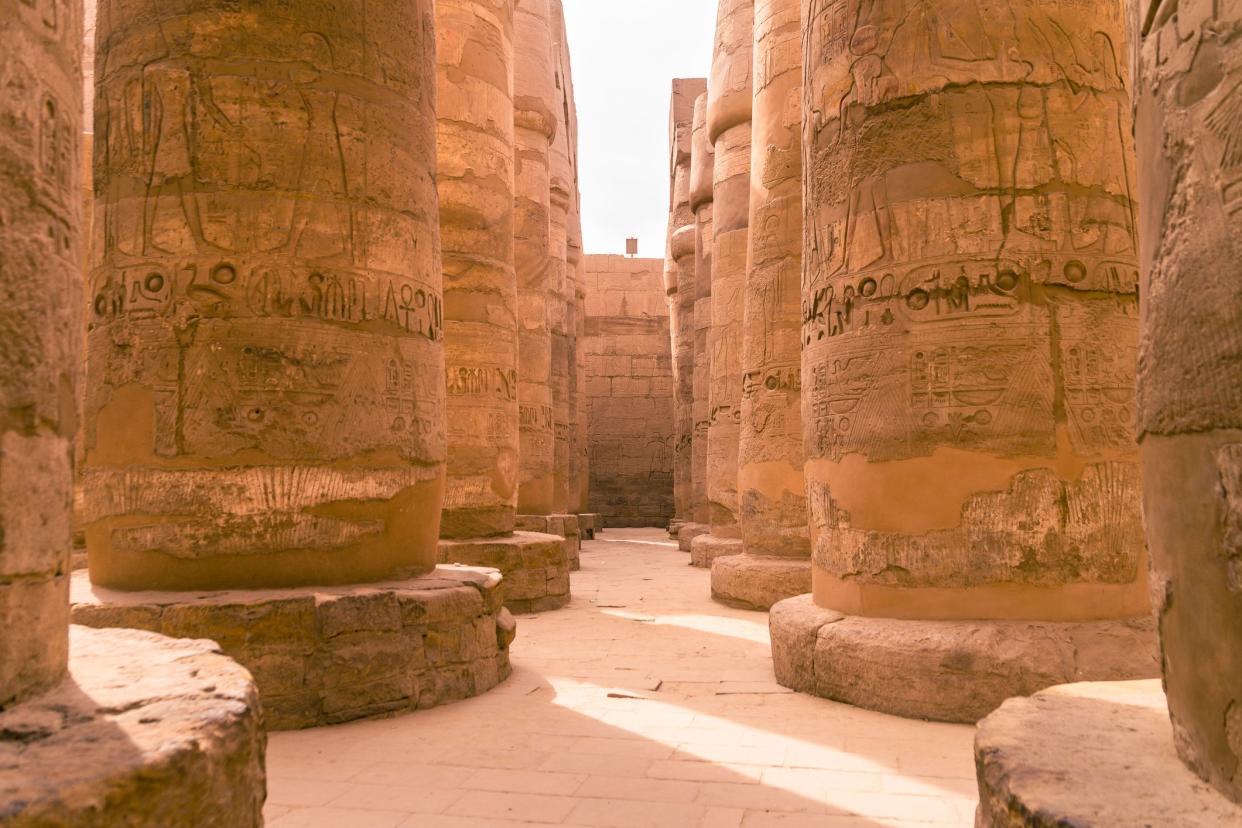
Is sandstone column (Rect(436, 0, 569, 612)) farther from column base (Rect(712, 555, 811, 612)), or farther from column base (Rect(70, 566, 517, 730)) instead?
column base (Rect(70, 566, 517, 730))

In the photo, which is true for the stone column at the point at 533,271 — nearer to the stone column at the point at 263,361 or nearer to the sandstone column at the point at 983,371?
the stone column at the point at 263,361

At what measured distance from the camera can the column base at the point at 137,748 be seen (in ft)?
4.99

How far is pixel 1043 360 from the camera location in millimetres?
4188

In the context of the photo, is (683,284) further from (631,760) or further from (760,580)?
(631,760)

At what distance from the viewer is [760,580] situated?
7.51 m

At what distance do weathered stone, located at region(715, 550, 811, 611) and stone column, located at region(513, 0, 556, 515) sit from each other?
3799 mm

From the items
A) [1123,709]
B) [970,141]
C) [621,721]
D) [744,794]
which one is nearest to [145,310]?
[621,721]

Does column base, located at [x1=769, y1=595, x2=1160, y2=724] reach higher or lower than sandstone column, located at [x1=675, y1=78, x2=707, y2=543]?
lower

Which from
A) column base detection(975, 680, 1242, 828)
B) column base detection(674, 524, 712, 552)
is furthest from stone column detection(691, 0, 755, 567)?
column base detection(975, 680, 1242, 828)

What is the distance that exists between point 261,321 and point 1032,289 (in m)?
3.40

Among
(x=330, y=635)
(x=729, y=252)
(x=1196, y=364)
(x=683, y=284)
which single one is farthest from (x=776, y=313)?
(x=683, y=284)

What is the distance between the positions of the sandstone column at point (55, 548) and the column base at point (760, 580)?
5708 mm

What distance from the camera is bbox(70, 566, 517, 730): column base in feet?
12.8

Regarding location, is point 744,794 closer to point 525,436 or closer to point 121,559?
point 121,559
